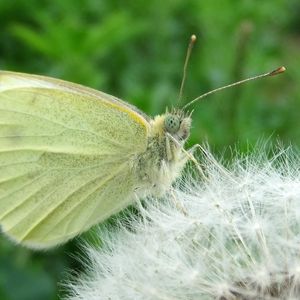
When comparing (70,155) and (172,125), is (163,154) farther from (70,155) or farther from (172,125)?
(70,155)

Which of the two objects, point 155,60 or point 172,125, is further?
point 155,60

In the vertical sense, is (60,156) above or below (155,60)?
above

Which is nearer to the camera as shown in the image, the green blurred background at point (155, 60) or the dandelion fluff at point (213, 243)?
the dandelion fluff at point (213, 243)

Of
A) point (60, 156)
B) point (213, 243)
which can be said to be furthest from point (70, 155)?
point (213, 243)

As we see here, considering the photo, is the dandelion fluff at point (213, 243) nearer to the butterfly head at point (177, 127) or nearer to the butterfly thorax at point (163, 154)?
the butterfly thorax at point (163, 154)

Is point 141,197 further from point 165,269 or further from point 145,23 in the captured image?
point 145,23

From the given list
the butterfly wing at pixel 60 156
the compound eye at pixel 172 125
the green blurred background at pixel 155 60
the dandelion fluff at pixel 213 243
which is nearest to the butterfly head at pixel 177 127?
the compound eye at pixel 172 125

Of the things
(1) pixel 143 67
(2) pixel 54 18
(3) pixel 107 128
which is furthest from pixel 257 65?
(3) pixel 107 128
